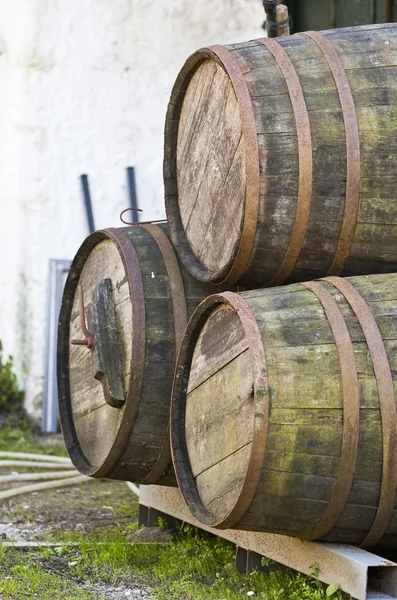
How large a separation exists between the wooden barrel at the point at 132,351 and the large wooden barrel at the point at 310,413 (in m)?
0.53

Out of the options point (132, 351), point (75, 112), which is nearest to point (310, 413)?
point (132, 351)

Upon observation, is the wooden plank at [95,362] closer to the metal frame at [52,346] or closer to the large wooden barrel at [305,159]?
the large wooden barrel at [305,159]

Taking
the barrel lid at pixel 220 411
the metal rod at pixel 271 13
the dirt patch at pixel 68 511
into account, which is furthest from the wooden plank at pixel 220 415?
the metal rod at pixel 271 13

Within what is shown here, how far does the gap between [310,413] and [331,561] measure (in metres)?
0.47

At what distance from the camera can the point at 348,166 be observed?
3143 millimetres

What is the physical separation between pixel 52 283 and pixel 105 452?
284 cm

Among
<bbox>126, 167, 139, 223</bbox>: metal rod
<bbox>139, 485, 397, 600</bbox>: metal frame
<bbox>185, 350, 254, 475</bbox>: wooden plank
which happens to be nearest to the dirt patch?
<bbox>139, 485, 397, 600</bbox>: metal frame

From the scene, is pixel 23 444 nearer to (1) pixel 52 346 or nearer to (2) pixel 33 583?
(1) pixel 52 346

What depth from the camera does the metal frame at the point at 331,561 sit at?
114 inches

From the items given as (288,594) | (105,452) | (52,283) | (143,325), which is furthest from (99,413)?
(52,283)

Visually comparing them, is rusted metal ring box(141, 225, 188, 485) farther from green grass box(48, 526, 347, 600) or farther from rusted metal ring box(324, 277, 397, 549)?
rusted metal ring box(324, 277, 397, 549)

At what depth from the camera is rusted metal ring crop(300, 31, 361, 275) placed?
3.14 metres

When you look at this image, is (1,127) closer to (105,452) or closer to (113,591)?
(105,452)

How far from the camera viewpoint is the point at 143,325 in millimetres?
3582
